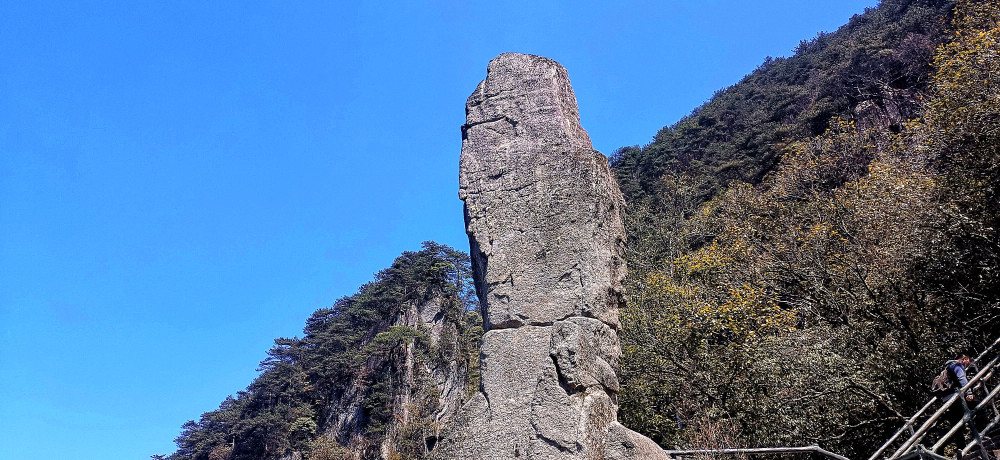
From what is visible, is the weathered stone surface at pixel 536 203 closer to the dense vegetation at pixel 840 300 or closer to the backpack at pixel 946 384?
the backpack at pixel 946 384

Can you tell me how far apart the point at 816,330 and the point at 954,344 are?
2.85 m

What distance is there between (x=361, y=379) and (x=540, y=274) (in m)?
39.6

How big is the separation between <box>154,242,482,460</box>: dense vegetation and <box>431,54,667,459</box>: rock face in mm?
29807

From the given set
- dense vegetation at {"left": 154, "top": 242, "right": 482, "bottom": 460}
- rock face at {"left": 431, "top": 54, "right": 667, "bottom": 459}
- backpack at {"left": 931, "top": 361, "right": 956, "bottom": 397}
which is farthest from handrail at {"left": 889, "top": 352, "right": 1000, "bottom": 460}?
dense vegetation at {"left": 154, "top": 242, "right": 482, "bottom": 460}

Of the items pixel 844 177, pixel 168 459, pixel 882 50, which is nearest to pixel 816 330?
pixel 844 177

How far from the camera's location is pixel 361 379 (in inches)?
1730

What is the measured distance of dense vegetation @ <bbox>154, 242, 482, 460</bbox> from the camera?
131 feet

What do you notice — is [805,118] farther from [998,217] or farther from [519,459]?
[519,459]

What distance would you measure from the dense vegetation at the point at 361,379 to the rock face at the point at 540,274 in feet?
97.8

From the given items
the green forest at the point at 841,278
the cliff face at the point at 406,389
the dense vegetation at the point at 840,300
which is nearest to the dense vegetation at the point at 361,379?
the cliff face at the point at 406,389

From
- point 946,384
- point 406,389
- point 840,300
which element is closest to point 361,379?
point 406,389

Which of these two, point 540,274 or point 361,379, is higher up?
point 361,379

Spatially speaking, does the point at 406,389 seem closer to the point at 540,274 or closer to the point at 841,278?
the point at 841,278

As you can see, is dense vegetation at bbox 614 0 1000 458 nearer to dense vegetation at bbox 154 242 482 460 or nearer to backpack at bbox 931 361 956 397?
backpack at bbox 931 361 956 397
